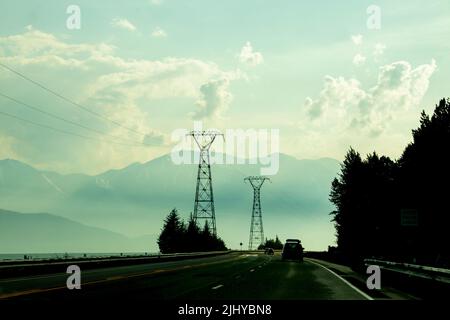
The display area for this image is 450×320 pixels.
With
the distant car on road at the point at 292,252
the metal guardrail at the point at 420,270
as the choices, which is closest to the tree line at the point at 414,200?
the distant car on road at the point at 292,252

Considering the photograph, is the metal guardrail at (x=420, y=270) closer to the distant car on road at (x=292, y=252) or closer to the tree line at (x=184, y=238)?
the distant car on road at (x=292, y=252)

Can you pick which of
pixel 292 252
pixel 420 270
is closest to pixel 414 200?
pixel 292 252

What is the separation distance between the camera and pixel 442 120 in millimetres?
78062

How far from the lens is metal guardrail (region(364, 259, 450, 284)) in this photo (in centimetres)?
1733

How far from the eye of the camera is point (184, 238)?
137 metres

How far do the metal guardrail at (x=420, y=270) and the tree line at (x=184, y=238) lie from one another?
3755 inches

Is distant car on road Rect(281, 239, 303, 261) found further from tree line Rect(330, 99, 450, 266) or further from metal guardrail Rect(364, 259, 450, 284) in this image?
metal guardrail Rect(364, 259, 450, 284)

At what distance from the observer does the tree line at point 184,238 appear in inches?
5285

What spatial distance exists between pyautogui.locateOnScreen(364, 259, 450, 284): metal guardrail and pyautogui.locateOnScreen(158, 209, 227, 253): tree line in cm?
9538

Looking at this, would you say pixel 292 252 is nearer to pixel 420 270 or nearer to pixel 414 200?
pixel 414 200

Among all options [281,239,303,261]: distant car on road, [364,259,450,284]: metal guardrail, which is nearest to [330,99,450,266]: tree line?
[281,239,303,261]: distant car on road
